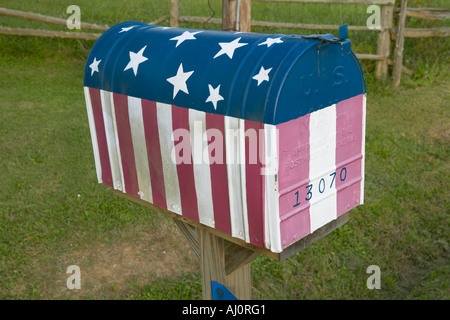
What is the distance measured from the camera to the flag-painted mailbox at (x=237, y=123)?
1620mm

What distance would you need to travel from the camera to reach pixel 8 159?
5.32 metres

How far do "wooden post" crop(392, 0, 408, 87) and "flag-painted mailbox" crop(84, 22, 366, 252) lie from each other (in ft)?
18.5

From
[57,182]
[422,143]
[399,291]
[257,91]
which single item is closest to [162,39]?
[257,91]

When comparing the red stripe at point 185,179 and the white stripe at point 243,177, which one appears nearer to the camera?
the white stripe at point 243,177

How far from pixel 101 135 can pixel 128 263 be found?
1.96m

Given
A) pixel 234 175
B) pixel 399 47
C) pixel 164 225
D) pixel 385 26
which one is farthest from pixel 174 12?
pixel 234 175

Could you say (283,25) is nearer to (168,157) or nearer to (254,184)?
(168,157)

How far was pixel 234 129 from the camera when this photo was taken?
1.67 meters

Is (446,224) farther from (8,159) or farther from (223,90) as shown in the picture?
(8,159)

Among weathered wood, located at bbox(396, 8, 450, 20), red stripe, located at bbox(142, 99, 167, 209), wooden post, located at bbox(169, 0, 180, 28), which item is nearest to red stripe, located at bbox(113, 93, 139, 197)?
red stripe, located at bbox(142, 99, 167, 209)

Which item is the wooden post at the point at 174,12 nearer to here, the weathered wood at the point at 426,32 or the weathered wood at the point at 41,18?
the weathered wood at the point at 41,18

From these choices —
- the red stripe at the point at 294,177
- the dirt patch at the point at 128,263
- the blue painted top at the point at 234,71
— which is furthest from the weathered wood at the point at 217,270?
the dirt patch at the point at 128,263

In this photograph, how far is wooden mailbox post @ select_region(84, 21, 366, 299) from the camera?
1624mm

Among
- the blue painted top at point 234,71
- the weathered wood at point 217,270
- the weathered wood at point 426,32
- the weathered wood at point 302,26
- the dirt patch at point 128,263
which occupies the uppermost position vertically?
the blue painted top at point 234,71
